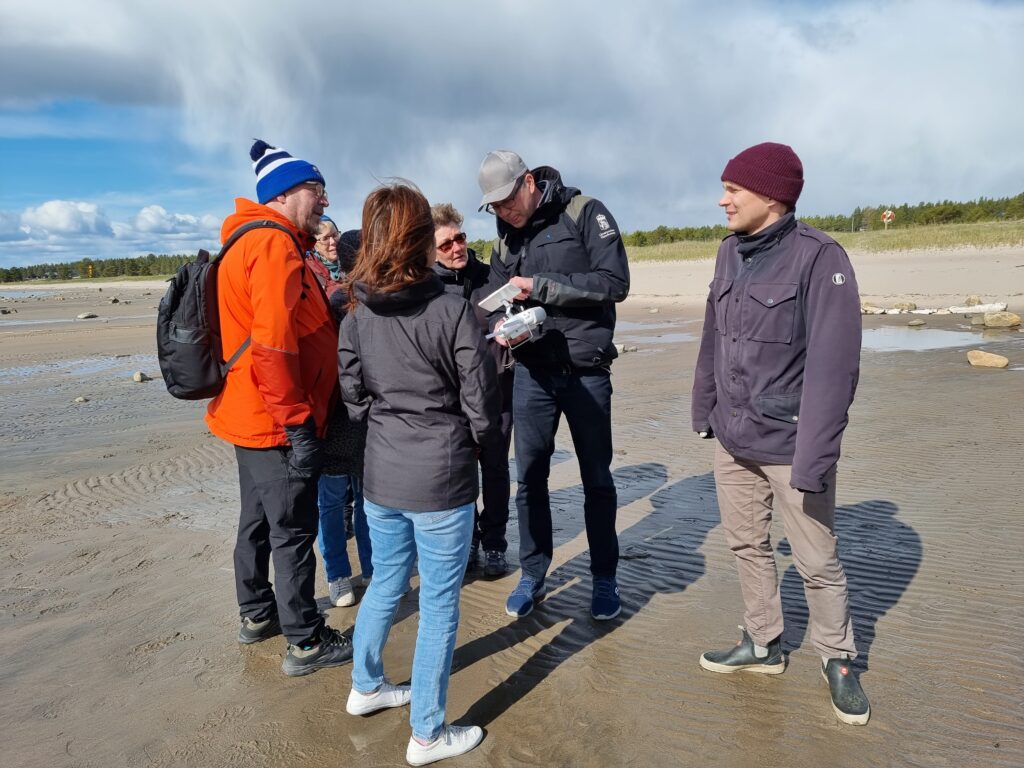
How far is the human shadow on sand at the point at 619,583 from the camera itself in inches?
133

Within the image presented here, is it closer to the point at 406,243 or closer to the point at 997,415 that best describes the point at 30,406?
the point at 406,243

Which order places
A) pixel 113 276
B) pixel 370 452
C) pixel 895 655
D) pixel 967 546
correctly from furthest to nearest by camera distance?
pixel 113 276
pixel 967 546
pixel 895 655
pixel 370 452

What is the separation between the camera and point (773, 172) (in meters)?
2.86

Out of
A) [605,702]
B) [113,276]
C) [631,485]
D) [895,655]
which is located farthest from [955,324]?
[113,276]

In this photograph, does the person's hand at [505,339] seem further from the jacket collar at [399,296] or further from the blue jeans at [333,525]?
the blue jeans at [333,525]

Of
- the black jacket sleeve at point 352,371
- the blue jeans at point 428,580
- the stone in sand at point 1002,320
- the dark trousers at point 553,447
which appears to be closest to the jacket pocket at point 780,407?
the dark trousers at point 553,447

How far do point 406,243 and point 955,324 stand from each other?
15588 millimetres

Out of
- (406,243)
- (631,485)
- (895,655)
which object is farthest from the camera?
(631,485)

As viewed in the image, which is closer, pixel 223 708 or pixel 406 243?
pixel 406 243

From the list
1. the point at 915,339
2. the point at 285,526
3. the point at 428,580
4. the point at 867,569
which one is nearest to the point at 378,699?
the point at 428,580

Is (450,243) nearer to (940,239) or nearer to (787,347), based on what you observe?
(787,347)

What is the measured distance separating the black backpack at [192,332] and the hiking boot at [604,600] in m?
2.28

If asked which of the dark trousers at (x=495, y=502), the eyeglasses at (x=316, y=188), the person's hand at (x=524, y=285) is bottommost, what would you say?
the dark trousers at (x=495, y=502)

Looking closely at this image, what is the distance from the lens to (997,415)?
7484 millimetres
